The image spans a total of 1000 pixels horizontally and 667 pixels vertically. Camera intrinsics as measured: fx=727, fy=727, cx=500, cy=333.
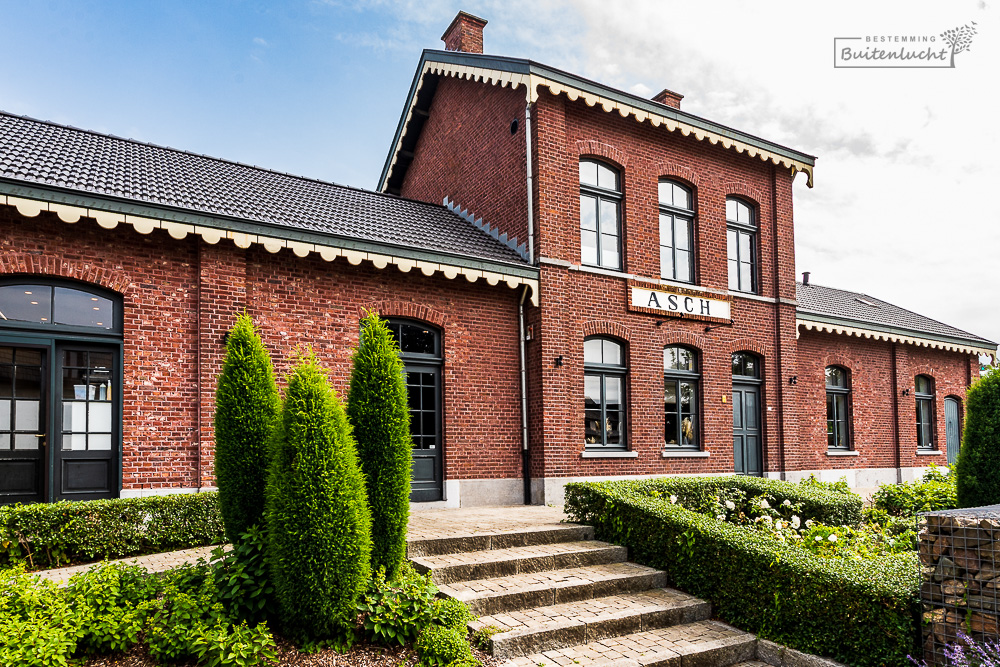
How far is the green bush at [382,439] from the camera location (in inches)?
228

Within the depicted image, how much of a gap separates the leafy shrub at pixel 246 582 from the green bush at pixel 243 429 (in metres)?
0.24

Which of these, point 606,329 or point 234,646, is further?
point 606,329

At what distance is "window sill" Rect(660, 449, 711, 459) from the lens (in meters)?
13.2

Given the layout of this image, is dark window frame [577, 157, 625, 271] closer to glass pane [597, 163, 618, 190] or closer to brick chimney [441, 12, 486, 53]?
glass pane [597, 163, 618, 190]

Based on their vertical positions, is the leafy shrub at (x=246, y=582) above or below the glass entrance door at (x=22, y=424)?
below

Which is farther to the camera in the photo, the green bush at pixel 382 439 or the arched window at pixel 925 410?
the arched window at pixel 925 410

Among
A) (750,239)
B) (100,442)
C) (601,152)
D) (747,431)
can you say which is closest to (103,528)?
(100,442)

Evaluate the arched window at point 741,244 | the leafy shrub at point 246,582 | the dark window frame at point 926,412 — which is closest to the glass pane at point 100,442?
the leafy shrub at point 246,582

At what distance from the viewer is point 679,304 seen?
1372 centimetres

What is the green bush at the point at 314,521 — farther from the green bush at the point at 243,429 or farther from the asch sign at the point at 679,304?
the asch sign at the point at 679,304

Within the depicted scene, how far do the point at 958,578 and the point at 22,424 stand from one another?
927cm

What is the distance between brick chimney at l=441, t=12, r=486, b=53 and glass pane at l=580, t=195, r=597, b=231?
4621mm

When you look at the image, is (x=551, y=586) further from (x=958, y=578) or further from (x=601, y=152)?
(x=601, y=152)

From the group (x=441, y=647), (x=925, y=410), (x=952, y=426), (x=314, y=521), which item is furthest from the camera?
(x=952, y=426)
